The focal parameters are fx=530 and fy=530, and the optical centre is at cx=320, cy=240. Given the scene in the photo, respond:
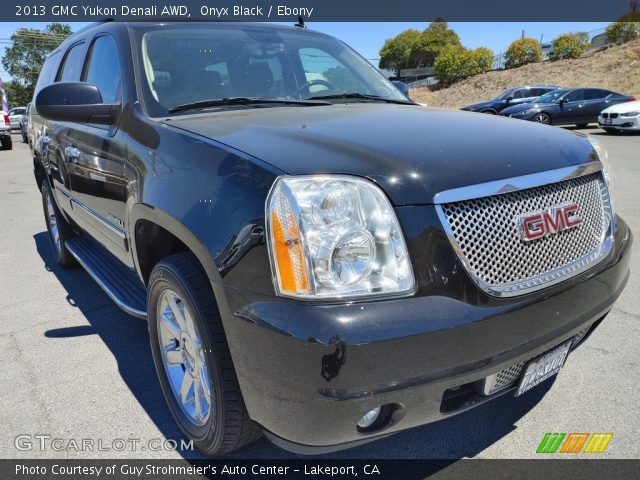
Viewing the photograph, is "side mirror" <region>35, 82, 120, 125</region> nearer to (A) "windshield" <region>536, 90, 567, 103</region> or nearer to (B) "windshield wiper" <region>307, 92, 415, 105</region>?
(B) "windshield wiper" <region>307, 92, 415, 105</region>

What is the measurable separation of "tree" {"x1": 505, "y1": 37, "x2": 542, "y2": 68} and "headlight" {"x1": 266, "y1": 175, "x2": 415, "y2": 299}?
44.8 meters

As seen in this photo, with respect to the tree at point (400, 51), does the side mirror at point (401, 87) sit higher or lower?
lower

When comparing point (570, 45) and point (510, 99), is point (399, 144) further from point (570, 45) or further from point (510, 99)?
point (570, 45)

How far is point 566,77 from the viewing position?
3447 centimetres

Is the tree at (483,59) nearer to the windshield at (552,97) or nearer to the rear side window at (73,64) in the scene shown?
the windshield at (552,97)

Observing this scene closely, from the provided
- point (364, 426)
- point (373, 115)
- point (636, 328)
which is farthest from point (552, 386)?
point (373, 115)

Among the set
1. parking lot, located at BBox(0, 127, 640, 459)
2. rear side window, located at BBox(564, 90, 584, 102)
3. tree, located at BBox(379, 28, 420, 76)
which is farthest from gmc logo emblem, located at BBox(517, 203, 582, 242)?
tree, located at BBox(379, 28, 420, 76)

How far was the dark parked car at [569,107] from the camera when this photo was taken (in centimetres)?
1705

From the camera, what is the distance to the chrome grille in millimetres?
1740

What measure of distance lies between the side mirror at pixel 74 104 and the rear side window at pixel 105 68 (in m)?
0.19

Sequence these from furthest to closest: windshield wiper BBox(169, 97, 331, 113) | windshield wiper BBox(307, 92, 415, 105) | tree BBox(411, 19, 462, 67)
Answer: tree BBox(411, 19, 462, 67) → windshield wiper BBox(307, 92, 415, 105) → windshield wiper BBox(169, 97, 331, 113)

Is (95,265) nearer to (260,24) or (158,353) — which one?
(158,353)

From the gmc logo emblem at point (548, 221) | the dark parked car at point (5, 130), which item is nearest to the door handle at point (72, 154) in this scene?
the gmc logo emblem at point (548, 221)

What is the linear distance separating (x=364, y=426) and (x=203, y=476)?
0.87m
